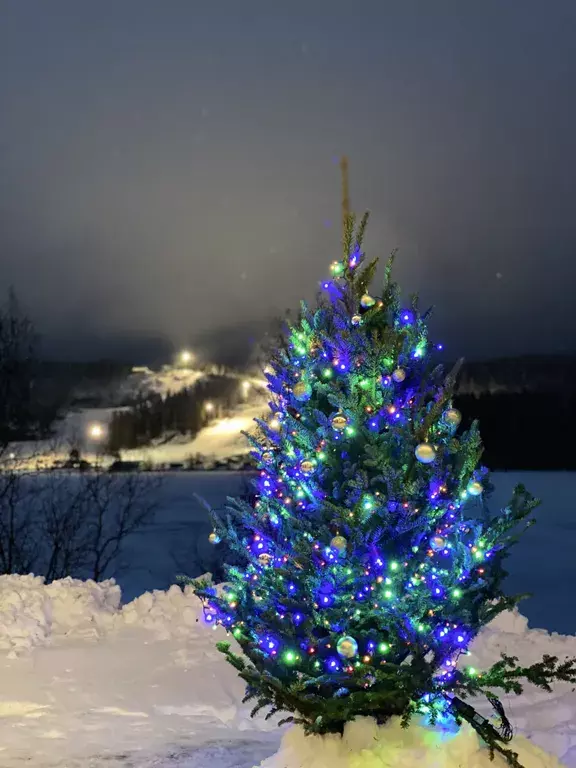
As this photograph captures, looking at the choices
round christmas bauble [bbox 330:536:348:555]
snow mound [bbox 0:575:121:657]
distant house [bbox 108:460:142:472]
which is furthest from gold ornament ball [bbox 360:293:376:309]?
distant house [bbox 108:460:142:472]

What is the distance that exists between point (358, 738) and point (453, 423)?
7.00 feet

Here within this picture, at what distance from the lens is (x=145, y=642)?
9.45 meters

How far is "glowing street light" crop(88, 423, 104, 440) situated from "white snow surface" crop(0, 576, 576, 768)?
1321cm

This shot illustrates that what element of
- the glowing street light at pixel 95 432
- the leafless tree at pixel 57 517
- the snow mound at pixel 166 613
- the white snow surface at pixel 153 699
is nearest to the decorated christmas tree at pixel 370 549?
the white snow surface at pixel 153 699

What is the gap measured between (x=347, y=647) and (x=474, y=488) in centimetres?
129

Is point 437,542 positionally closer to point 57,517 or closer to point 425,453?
point 425,453

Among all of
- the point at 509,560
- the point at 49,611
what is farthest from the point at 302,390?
the point at 509,560

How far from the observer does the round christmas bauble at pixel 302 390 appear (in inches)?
195

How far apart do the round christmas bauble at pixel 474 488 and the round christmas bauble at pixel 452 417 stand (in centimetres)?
40

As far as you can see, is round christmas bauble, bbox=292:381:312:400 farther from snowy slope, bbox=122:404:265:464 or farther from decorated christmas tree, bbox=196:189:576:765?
snowy slope, bbox=122:404:265:464

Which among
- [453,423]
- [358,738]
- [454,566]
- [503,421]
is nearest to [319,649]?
[358,738]

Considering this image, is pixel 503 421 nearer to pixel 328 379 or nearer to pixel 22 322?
pixel 22 322

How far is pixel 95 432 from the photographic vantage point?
24500 mm

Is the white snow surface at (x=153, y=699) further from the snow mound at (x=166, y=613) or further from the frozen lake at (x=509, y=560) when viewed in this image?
the frozen lake at (x=509, y=560)
